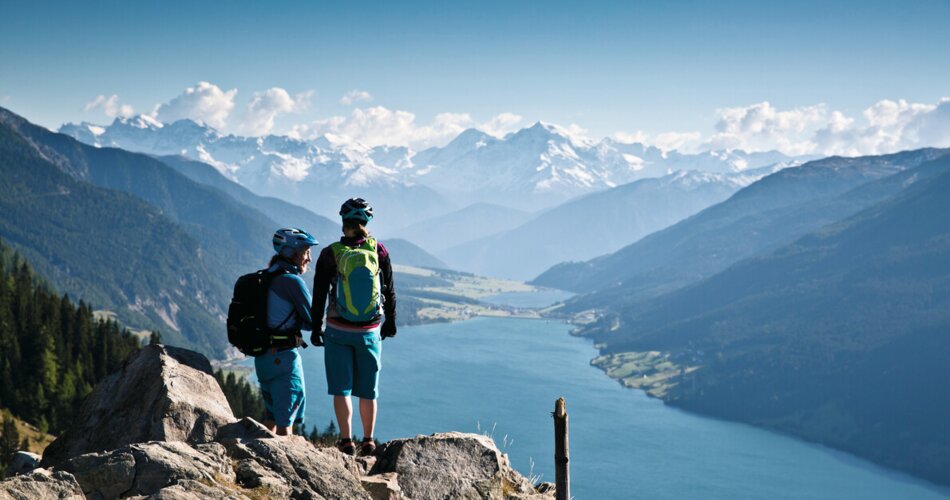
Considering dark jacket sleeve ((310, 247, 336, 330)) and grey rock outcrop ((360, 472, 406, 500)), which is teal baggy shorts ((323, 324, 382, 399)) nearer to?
dark jacket sleeve ((310, 247, 336, 330))

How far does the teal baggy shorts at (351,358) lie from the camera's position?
47.5ft

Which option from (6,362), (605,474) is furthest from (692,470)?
(6,362)

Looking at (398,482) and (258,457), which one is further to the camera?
(398,482)

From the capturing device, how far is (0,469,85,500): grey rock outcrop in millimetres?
9664

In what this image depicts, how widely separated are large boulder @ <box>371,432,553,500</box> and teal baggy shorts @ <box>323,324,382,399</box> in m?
1.22

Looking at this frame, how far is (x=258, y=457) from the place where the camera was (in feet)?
38.8

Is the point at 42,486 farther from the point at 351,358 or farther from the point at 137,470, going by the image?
the point at 351,358

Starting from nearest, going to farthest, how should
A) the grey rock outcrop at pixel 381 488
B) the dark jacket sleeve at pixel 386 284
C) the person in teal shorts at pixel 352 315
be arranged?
the grey rock outcrop at pixel 381 488
the person in teal shorts at pixel 352 315
the dark jacket sleeve at pixel 386 284

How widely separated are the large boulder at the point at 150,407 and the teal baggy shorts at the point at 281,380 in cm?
81

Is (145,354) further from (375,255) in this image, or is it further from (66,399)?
(66,399)

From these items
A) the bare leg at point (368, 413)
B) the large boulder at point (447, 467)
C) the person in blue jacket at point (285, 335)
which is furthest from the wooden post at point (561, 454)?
the person in blue jacket at point (285, 335)

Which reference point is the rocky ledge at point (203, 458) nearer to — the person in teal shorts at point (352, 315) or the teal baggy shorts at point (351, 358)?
the person in teal shorts at point (352, 315)

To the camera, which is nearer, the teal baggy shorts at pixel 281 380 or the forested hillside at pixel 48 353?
the teal baggy shorts at pixel 281 380

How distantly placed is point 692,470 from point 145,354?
181210 millimetres
